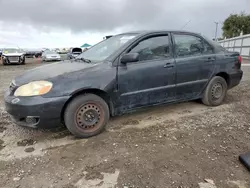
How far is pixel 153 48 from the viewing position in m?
3.70

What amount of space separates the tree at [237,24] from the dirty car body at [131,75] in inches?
1480

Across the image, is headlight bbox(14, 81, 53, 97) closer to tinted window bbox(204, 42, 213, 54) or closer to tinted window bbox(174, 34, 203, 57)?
tinted window bbox(174, 34, 203, 57)

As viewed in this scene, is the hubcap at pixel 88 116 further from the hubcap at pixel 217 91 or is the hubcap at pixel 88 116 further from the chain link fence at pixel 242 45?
the chain link fence at pixel 242 45

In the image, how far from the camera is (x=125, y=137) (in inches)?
127

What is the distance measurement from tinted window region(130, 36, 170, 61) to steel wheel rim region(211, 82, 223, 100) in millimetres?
1409

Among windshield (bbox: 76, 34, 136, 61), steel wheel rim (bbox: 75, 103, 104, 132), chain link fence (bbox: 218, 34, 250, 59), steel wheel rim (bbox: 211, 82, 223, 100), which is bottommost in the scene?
steel wheel rim (bbox: 75, 103, 104, 132)

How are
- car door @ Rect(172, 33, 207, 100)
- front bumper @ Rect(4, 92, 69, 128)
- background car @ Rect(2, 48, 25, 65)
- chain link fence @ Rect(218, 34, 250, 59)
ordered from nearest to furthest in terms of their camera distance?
front bumper @ Rect(4, 92, 69, 128)
car door @ Rect(172, 33, 207, 100)
background car @ Rect(2, 48, 25, 65)
chain link fence @ Rect(218, 34, 250, 59)

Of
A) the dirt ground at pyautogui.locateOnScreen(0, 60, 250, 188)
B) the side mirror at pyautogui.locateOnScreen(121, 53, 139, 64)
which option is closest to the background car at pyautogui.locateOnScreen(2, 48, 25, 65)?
the dirt ground at pyautogui.locateOnScreen(0, 60, 250, 188)

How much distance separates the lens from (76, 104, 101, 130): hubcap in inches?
123

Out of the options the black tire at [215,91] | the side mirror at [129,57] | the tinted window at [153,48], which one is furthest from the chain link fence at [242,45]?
the side mirror at [129,57]

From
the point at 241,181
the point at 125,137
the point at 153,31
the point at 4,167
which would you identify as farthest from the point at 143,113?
the point at 4,167

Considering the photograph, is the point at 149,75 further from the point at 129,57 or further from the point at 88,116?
the point at 88,116

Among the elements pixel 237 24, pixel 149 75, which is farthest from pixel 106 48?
pixel 237 24

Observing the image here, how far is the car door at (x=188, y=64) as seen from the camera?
3.91 m
